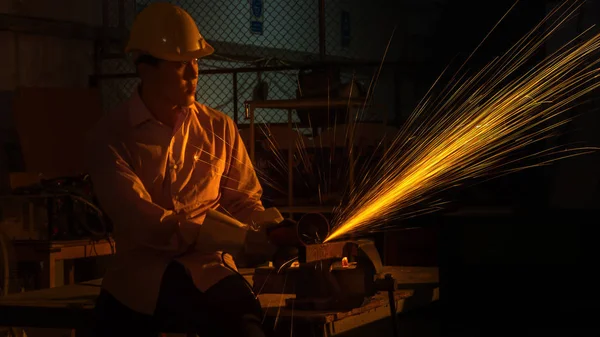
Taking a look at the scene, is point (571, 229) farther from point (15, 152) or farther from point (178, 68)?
point (15, 152)

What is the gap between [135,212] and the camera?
354cm

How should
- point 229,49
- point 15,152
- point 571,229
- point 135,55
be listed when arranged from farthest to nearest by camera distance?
point 229,49 → point 15,152 → point 571,229 → point 135,55

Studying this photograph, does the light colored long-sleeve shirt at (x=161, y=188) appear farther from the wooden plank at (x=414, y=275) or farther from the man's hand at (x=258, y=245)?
the wooden plank at (x=414, y=275)

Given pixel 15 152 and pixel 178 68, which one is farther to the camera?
A: pixel 15 152

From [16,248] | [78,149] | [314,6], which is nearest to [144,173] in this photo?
[16,248]

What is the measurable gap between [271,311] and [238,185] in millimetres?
512

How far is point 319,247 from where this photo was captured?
3746 mm

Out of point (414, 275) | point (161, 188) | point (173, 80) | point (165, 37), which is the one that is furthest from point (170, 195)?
point (414, 275)

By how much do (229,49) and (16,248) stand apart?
15.6ft

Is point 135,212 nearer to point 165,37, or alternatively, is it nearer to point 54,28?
point 165,37

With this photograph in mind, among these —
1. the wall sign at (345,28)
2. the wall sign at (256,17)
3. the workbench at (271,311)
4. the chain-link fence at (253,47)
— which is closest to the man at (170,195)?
the workbench at (271,311)

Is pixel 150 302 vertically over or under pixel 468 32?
under

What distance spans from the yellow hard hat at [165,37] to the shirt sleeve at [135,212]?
406 millimetres

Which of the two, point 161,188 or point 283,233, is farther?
point 161,188
